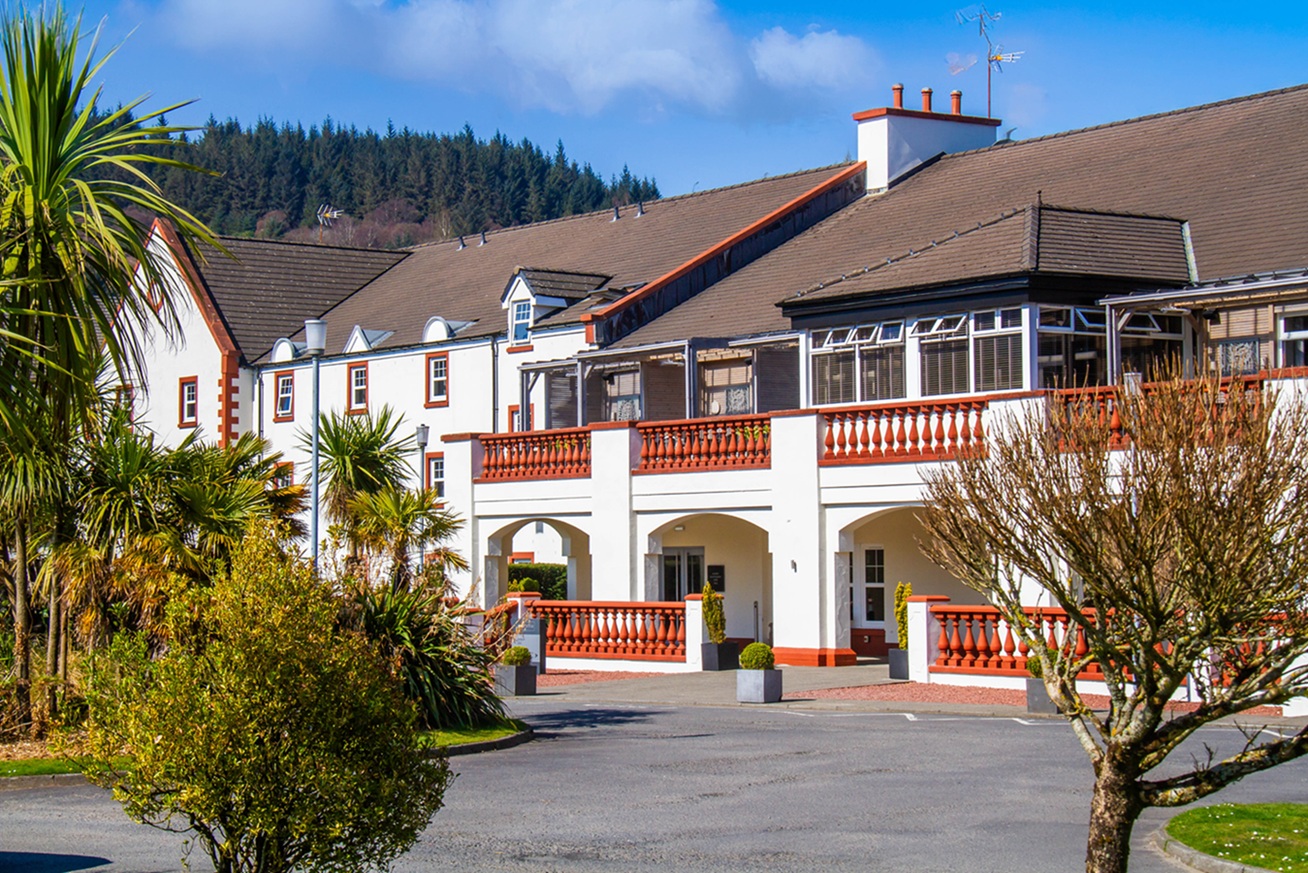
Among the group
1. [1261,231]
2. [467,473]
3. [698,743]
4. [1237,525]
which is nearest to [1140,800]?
[1237,525]

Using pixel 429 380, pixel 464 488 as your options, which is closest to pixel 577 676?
pixel 464 488

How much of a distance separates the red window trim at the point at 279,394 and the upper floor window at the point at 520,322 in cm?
1088

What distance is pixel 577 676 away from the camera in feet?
102

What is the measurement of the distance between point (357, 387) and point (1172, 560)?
41.5 m

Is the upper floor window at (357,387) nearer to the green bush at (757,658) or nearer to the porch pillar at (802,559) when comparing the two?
the porch pillar at (802,559)

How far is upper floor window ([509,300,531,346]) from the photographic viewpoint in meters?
42.7

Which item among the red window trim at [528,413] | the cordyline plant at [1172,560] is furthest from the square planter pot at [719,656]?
the cordyline plant at [1172,560]

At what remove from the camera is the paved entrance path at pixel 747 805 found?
41.4 feet

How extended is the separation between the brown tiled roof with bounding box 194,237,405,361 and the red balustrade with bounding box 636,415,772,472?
23.4 metres

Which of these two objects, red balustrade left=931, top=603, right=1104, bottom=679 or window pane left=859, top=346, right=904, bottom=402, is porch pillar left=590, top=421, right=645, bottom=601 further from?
red balustrade left=931, top=603, right=1104, bottom=679

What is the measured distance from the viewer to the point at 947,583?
32.1 meters

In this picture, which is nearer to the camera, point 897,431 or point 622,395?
point 897,431

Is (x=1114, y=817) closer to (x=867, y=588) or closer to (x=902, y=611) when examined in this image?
(x=902, y=611)

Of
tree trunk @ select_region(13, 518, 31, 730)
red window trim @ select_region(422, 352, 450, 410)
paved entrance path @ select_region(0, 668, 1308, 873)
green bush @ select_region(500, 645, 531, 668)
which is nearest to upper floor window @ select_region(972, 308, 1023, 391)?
paved entrance path @ select_region(0, 668, 1308, 873)
